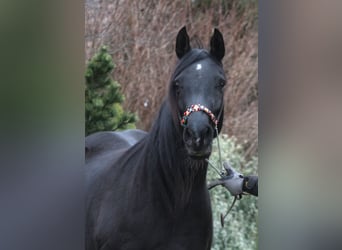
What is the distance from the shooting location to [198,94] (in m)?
1.94

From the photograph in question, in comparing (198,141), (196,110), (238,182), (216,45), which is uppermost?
(216,45)

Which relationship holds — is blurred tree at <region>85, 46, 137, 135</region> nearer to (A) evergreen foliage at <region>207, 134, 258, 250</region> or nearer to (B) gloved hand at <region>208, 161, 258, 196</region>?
(A) evergreen foliage at <region>207, 134, 258, 250</region>

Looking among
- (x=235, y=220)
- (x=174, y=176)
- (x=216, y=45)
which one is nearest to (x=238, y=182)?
(x=174, y=176)

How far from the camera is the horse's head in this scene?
1885 millimetres

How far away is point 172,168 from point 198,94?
361 millimetres

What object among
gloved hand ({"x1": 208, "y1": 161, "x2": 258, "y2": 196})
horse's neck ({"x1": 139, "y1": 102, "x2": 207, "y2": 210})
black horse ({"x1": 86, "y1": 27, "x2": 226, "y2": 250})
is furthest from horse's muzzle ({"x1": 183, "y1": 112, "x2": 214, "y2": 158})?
gloved hand ({"x1": 208, "y1": 161, "x2": 258, "y2": 196})

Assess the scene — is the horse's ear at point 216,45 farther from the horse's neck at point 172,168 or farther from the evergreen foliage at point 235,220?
the evergreen foliage at point 235,220

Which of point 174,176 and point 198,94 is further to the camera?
point 174,176

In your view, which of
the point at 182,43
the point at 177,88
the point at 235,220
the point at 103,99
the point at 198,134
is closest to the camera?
the point at 198,134

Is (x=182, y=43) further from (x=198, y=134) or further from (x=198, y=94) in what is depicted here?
Answer: (x=198, y=134)

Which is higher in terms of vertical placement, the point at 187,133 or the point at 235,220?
the point at 187,133
